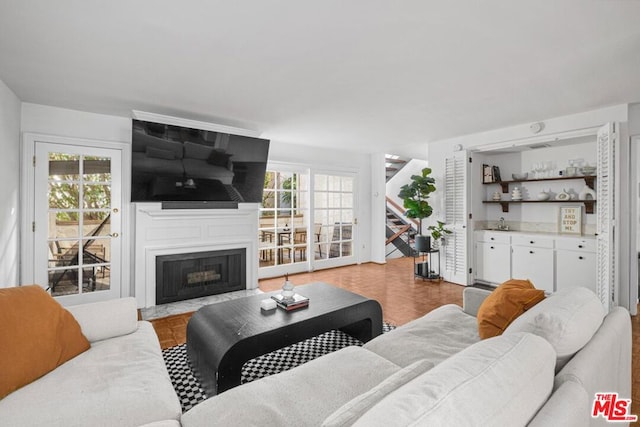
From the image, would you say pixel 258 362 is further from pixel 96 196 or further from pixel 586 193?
pixel 586 193

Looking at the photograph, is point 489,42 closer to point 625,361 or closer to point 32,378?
point 625,361

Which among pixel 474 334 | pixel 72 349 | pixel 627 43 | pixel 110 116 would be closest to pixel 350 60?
pixel 627 43

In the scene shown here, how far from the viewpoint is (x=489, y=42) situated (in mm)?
2051

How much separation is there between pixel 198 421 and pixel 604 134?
413cm

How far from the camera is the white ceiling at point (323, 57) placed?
1.74 metres

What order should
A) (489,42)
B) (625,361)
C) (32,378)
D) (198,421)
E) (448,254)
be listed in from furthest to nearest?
1. (448,254)
2. (489,42)
3. (625,361)
4. (32,378)
5. (198,421)

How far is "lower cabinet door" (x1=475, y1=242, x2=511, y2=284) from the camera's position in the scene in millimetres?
4398

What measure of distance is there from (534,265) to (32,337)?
495 centimetres

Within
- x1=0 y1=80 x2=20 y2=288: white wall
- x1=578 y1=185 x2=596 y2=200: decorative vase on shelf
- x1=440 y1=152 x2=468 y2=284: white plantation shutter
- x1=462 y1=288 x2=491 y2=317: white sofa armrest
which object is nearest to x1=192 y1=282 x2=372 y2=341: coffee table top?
x1=462 y1=288 x2=491 y2=317: white sofa armrest

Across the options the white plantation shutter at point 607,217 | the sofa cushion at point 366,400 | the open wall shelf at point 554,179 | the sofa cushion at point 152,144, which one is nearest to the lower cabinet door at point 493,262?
the open wall shelf at point 554,179

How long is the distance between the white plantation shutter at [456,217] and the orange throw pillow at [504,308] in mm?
3213

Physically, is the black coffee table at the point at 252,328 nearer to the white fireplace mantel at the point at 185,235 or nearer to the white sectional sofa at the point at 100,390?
the white sectional sofa at the point at 100,390

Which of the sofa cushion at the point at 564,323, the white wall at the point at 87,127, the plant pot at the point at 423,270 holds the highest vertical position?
the white wall at the point at 87,127

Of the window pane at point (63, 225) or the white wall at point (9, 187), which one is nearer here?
the white wall at point (9, 187)
